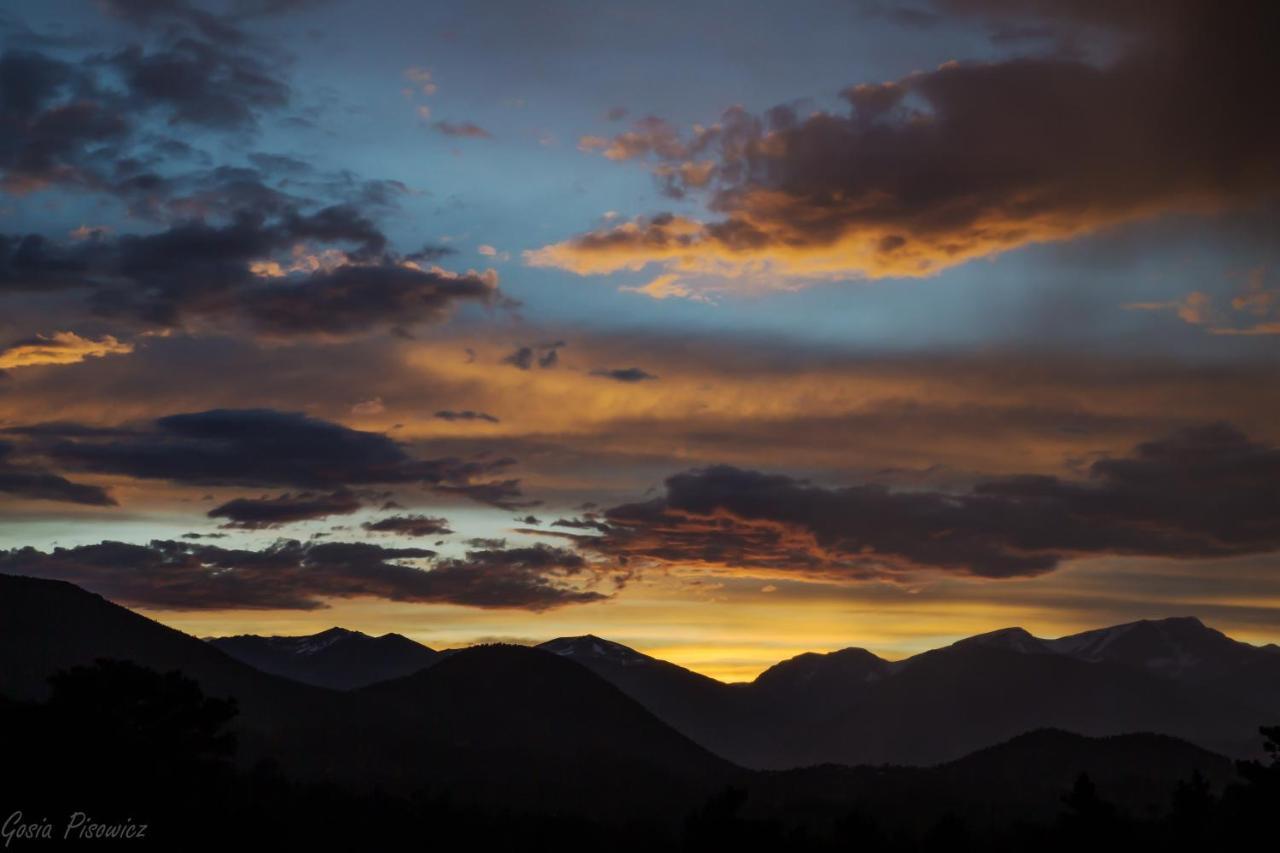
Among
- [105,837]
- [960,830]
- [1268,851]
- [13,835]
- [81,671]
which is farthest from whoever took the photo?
[960,830]

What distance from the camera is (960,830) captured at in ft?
503

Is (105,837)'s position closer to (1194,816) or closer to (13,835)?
(13,835)

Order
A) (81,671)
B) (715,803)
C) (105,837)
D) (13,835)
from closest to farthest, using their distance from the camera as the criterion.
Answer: (13,835)
(105,837)
(81,671)
(715,803)

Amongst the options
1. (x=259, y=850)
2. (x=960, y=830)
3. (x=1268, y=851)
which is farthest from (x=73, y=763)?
(x=1268, y=851)

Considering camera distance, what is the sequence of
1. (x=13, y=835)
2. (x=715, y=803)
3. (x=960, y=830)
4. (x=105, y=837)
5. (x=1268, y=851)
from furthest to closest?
(x=960, y=830) → (x=715, y=803) → (x=105, y=837) → (x=1268, y=851) → (x=13, y=835)

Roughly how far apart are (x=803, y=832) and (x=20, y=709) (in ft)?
322

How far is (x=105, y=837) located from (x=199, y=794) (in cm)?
1713

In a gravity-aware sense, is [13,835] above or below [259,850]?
above

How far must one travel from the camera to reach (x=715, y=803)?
137 meters

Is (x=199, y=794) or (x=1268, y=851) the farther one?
(x=199, y=794)

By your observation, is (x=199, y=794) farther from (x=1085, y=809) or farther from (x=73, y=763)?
(x=1085, y=809)

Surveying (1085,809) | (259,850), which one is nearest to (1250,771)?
(1085,809)

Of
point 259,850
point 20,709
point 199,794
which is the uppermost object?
point 20,709

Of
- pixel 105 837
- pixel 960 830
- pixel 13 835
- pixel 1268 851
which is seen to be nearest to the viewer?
pixel 13 835
